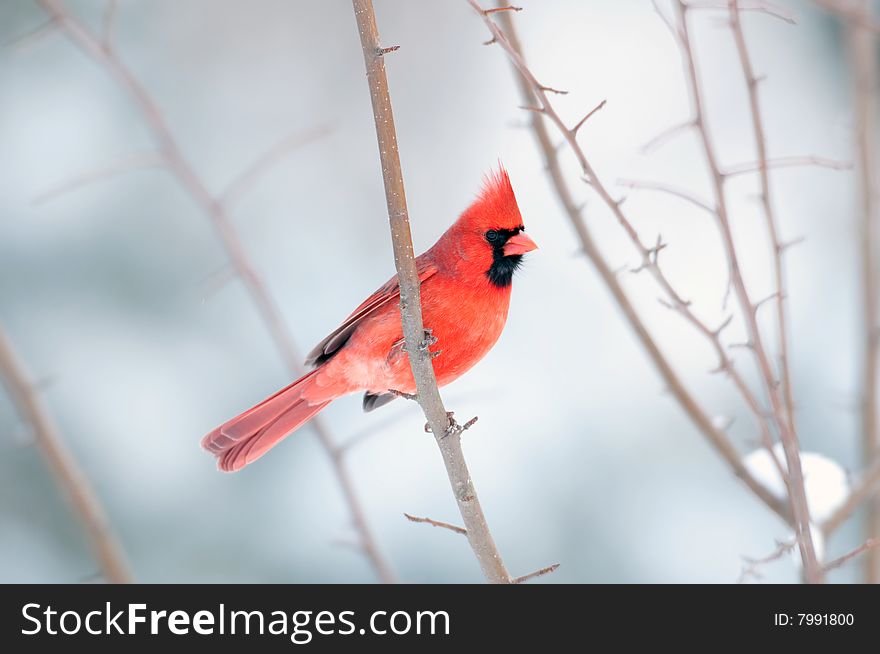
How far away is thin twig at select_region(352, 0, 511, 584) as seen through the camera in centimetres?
138

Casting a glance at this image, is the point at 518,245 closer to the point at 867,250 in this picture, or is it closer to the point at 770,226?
the point at 770,226

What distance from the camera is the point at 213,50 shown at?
15.7 ft

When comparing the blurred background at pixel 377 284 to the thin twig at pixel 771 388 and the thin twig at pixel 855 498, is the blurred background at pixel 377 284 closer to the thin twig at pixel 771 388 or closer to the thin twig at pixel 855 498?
the thin twig at pixel 855 498

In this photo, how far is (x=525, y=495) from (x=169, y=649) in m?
2.39

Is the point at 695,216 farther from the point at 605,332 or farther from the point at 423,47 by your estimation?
the point at 423,47

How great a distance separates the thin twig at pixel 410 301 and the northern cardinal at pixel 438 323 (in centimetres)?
26

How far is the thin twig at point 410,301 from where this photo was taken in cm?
138

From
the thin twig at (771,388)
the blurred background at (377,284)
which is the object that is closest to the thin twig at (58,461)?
the thin twig at (771,388)

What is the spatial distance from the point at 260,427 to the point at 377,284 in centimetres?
197

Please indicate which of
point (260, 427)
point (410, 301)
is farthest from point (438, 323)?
point (260, 427)

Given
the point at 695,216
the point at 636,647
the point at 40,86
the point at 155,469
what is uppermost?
the point at 40,86

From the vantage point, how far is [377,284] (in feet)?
13.5

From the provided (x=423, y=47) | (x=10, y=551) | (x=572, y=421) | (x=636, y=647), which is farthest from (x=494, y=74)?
(x=636, y=647)

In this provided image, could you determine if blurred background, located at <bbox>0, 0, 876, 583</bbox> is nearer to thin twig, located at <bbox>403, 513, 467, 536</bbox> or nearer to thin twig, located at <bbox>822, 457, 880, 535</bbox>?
thin twig, located at <bbox>822, 457, 880, 535</bbox>
